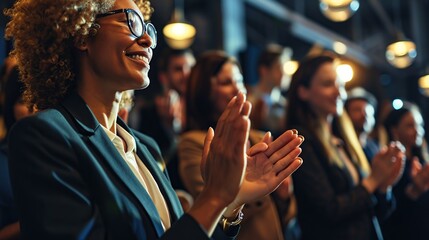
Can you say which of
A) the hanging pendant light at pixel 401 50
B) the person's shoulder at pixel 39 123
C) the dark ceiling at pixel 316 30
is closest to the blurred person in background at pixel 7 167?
the person's shoulder at pixel 39 123

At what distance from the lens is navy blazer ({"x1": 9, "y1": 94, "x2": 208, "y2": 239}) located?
109 cm

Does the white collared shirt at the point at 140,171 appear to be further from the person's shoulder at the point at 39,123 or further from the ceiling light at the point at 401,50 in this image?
the ceiling light at the point at 401,50

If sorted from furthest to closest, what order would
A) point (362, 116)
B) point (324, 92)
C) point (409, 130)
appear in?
point (362, 116), point (409, 130), point (324, 92)

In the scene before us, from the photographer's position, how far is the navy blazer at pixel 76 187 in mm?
1092

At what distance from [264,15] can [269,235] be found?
543 centimetres

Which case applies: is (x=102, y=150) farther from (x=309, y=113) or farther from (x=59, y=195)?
(x=309, y=113)

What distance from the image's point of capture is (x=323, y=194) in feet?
7.98

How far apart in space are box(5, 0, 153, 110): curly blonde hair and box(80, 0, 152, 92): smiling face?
0.03 meters

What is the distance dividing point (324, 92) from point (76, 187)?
1823mm

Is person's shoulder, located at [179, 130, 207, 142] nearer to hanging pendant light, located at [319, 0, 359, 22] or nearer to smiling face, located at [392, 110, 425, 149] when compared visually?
smiling face, located at [392, 110, 425, 149]

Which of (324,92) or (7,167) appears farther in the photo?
(324,92)

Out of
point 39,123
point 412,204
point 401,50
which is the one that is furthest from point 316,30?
point 39,123

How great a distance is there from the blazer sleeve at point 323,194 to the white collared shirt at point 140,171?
1.20 meters

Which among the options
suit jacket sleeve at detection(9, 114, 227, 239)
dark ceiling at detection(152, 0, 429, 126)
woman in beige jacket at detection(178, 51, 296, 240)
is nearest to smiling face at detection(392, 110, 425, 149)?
woman in beige jacket at detection(178, 51, 296, 240)
